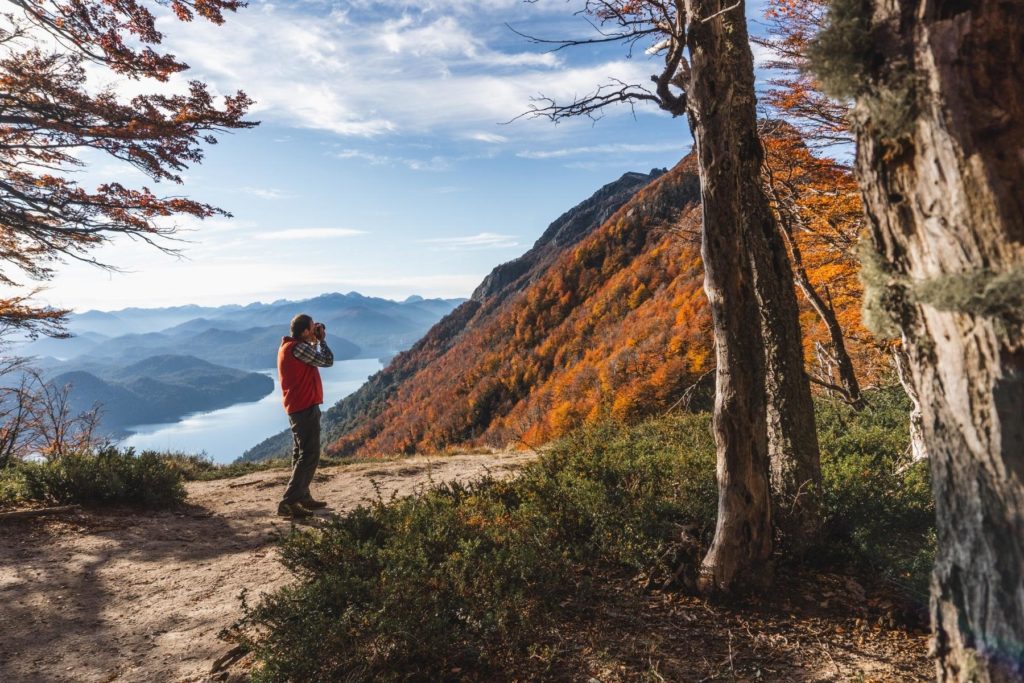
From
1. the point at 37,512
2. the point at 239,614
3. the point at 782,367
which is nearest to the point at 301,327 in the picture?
the point at 239,614

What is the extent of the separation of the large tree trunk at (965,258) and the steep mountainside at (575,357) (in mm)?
6477

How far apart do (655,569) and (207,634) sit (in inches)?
134

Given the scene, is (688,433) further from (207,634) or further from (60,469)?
(60,469)

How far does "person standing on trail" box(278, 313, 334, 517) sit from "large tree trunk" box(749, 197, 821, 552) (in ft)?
14.9

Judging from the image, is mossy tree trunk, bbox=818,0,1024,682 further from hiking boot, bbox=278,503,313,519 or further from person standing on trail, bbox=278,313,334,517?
hiking boot, bbox=278,503,313,519

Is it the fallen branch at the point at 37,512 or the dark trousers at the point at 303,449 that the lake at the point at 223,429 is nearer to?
the fallen branch at the point at 37,512

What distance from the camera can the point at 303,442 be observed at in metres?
6.25

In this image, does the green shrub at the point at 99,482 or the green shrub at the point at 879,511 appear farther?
the green shrub at the point at 99,482

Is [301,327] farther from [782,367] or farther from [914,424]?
[914,424]

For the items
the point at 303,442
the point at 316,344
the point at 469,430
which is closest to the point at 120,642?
the point at 303,442

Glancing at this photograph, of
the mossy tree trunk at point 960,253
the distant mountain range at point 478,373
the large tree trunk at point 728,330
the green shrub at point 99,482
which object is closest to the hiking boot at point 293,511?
the green shrub at point 99,482

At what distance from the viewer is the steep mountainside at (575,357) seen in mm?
24047

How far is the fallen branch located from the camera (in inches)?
243

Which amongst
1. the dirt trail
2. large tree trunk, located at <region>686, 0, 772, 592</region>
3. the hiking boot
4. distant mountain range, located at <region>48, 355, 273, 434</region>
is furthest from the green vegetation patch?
distant mountain range, located at <region>48, 355, 273, 434</region>
